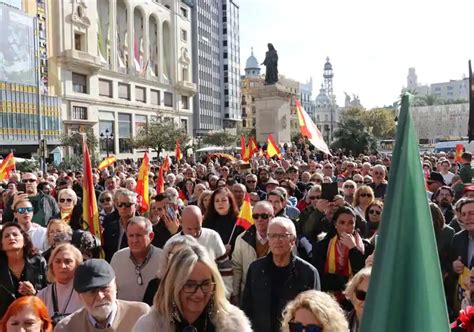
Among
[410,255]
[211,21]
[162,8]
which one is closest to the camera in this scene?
[410,255]

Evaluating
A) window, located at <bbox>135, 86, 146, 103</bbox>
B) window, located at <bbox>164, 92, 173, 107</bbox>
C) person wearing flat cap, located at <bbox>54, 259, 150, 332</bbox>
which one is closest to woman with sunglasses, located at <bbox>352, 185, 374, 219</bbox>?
person wearing flat cap, located at <bbox>54, 259, 150, 332</bbox>

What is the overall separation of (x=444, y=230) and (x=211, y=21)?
97.9 m

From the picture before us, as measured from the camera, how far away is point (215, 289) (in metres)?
2.92

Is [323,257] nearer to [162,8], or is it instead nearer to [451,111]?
[162,8]

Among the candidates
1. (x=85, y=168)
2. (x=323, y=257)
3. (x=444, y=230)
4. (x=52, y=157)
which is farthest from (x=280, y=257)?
(x=52, y=157)

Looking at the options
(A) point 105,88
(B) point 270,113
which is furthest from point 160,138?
(B) point 270,113

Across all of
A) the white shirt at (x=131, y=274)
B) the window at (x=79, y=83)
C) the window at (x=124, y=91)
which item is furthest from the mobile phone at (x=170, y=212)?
the window at (x=124, y=91)

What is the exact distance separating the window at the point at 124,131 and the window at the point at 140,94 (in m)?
2.90

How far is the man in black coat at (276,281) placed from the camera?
4.33m

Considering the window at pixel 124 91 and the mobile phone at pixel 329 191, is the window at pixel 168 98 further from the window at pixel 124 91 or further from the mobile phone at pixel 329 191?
the mobile phone at pixel 329 191

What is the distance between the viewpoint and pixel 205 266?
2.93 meters

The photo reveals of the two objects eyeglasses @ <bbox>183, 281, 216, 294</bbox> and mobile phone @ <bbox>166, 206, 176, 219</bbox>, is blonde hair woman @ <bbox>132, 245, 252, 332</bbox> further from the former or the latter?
mobile phone @ <bbox>166, 206, 176, 219</bbox>

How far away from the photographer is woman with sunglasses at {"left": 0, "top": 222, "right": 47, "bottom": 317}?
4.74 metres

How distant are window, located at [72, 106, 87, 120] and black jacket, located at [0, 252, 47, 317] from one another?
50.3 metres
